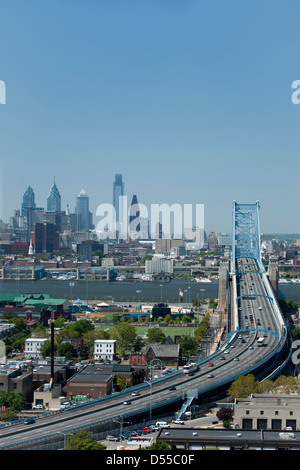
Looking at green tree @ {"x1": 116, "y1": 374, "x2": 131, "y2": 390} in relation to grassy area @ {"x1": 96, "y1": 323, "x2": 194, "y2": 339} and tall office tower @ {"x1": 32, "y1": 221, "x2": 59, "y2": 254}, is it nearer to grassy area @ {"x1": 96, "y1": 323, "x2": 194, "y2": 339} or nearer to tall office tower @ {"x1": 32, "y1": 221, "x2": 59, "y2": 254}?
grassy area @ {"x1": 96, "y1": 323, "x2": 194, "y2": 339}

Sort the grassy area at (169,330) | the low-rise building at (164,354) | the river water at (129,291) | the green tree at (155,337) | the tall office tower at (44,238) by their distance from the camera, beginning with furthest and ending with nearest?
the tall office tower at (44,238), the river water at (129,291), the grassy area at (169,330), the green tree at (155,337), the low-rise building at (164,354)

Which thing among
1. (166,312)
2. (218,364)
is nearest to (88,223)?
(166,312)

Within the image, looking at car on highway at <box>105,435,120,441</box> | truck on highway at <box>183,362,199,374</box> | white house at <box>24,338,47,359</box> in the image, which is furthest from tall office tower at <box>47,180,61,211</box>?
car on highway at <box>105,435,120,441</box>

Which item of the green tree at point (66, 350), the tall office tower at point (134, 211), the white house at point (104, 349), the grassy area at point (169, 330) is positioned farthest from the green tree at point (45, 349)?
the tall office tower at point (134, 211)

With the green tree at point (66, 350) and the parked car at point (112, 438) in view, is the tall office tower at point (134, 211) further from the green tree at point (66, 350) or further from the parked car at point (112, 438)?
the parked car at point (112, 438)

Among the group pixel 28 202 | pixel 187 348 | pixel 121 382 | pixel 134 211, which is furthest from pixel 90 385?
pixel 134 211

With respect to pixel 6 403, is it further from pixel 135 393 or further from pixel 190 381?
pixel 190 381
